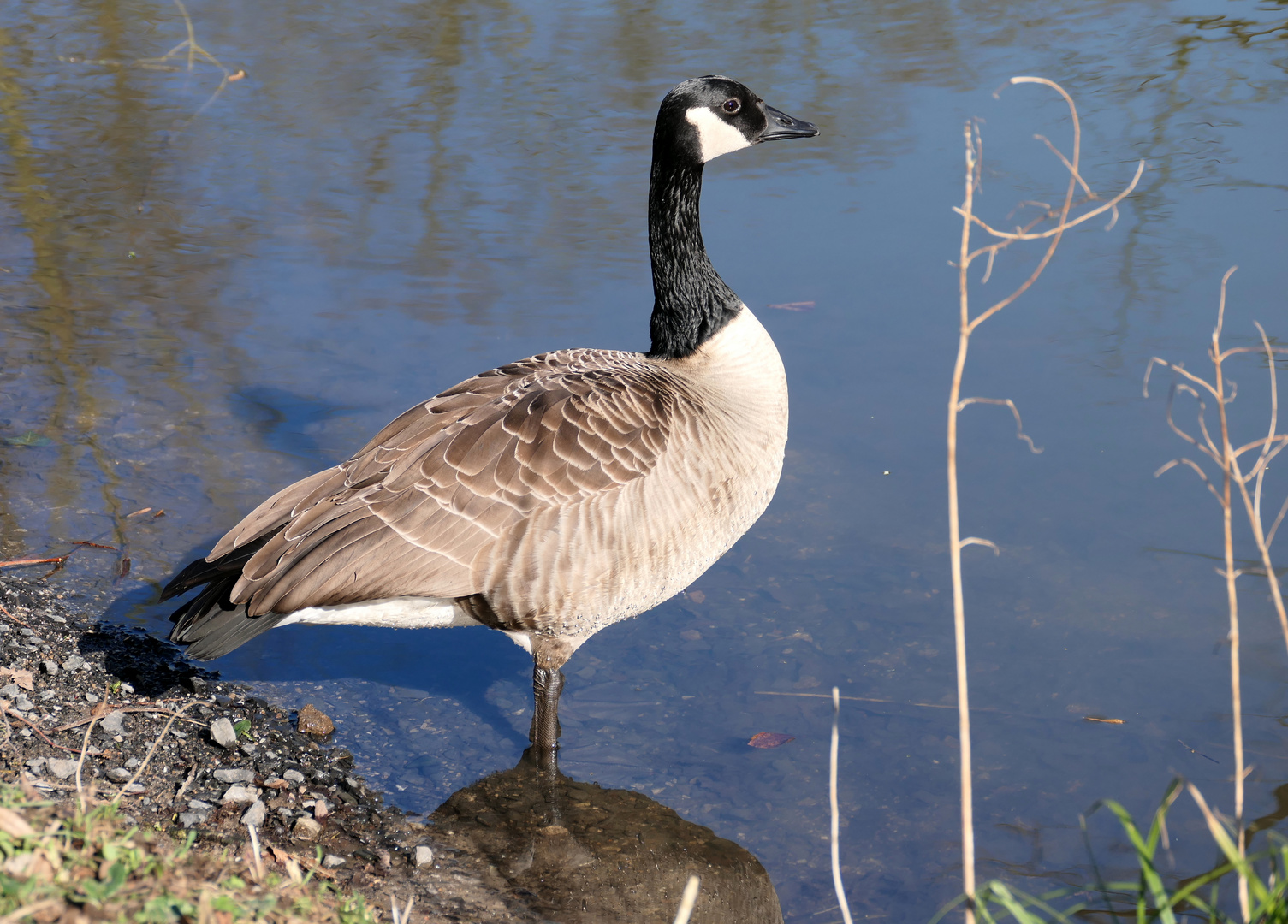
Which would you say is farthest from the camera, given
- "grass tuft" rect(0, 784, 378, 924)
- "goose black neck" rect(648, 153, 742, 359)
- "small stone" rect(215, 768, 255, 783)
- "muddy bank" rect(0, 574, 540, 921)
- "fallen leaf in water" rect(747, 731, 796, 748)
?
"goose black neck" rect(648, 153, 742, 359)

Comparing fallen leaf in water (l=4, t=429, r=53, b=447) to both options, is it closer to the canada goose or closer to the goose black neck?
the canada goose

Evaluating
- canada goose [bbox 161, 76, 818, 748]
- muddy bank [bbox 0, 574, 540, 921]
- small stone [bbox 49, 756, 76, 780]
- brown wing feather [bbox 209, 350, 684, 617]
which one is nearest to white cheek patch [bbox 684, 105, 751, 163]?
canada goose [bbox 161, 76, 818, 748]

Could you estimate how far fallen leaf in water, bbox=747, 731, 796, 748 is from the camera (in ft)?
15.9

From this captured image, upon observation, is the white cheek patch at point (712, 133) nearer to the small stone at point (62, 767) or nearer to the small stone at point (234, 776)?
the small stone at point (234, 776)

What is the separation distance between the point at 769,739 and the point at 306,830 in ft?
6.38

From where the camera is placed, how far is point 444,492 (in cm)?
439

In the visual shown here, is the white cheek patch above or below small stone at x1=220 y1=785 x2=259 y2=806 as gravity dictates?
above

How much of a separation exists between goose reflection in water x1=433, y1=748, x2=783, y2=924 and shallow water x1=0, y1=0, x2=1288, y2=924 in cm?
11

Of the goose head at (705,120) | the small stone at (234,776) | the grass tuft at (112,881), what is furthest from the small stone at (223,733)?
the goose head at (705,120)

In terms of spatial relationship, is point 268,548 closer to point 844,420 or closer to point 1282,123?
point 844,420

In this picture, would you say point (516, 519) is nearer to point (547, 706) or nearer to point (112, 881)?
point (547, 706)

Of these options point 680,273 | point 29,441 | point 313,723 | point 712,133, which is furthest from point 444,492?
point 29,441

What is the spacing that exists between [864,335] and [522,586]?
402cm

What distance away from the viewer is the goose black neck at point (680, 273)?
537 centimetres
